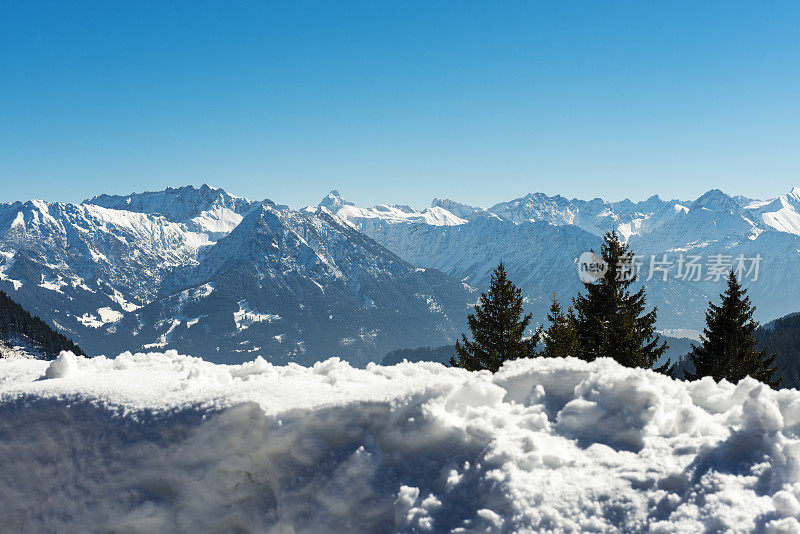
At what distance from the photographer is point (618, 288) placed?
2816cm

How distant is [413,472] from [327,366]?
13.9 ft

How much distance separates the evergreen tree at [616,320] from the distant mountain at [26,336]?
383ft

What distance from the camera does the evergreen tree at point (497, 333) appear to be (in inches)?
1077

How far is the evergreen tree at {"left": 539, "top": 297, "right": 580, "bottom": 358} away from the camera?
22.7m

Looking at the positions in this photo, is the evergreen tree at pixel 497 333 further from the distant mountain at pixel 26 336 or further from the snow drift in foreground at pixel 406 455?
the distant mountain at pixel 26 336

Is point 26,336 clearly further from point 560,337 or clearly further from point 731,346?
point 731,346

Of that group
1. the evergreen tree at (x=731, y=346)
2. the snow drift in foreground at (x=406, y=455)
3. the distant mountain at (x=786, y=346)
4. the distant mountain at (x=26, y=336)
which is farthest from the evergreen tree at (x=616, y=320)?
the distant mountain at (x=26, y=336)

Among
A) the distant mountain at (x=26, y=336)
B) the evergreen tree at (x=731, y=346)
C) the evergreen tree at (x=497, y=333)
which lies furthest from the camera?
the distant mountain at (x=26, y=336)

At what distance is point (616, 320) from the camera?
24875mm

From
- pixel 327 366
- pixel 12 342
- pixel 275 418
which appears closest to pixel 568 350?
pixel 327 366

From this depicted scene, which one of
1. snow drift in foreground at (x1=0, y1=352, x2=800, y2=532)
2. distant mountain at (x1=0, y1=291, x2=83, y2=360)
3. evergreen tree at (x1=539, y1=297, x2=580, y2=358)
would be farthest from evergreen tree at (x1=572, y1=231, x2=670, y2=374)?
distant mountain at (x1=0, y1=291, x2=83, y2=360)

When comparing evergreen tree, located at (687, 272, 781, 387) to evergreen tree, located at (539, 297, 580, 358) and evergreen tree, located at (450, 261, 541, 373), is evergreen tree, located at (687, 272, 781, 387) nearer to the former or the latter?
evergreen tree, located at (539, 297, 580, 358)

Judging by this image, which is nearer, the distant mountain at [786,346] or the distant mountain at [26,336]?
the distant mountain at [26,336]

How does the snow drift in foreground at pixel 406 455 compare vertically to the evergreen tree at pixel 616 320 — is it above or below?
below
